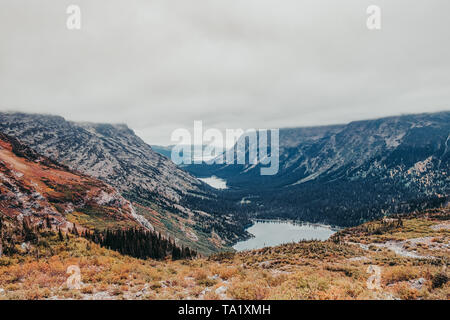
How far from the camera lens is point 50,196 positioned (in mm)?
73062

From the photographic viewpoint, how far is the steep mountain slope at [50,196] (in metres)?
52.4

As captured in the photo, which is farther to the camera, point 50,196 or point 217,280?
point 50,196

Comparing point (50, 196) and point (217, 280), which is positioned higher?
point (217, 280)

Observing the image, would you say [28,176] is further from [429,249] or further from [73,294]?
[429,249]

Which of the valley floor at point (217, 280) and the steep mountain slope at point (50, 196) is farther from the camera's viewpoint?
the steep mountain slope at point (50, 196)

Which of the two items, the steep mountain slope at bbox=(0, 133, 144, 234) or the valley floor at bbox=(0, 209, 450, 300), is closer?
the valley floor at bbox=(0, 209, 450, 300)

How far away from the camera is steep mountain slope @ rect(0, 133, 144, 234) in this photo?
5238 cm

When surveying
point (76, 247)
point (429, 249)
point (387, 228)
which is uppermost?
point (76, 247)

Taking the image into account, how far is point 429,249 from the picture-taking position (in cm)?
3644
